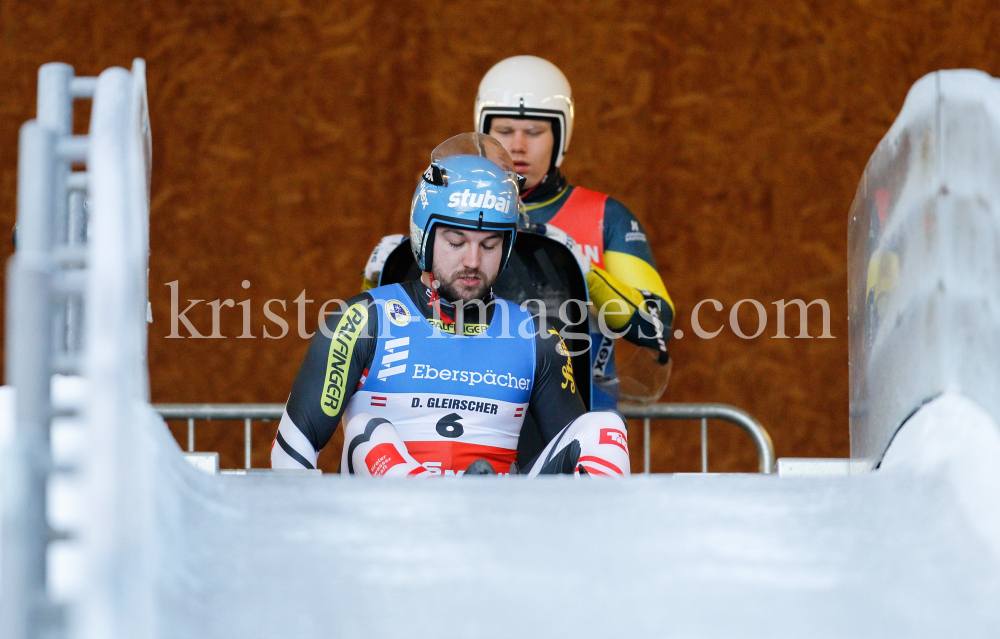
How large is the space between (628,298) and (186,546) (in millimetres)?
2378

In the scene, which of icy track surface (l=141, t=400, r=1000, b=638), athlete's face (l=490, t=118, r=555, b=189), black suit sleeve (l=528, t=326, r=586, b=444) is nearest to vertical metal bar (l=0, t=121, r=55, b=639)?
icy track surface (l=141, t=400, r=1000, b=638)

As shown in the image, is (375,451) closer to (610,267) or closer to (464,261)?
(464,261)

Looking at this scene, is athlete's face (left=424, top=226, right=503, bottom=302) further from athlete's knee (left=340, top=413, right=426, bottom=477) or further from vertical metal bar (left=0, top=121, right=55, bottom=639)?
vertical metal bar (left=0, top=121, right=55, bottom=639)

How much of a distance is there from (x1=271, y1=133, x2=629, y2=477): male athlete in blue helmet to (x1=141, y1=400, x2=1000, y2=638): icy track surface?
111 centimetres

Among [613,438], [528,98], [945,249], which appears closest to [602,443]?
[613,438]

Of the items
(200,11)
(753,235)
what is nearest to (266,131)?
(200,11)

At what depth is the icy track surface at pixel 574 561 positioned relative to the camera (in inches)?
60.4

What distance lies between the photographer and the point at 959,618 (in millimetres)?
1563

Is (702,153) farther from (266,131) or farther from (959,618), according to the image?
(959,618)

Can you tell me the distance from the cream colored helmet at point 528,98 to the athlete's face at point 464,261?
1108mm

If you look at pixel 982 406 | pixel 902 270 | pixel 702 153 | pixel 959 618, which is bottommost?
pixel 959 618

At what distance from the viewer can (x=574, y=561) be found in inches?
65.9

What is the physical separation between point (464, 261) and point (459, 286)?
0.23 feet

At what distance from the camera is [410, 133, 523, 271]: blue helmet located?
314 centimetres
